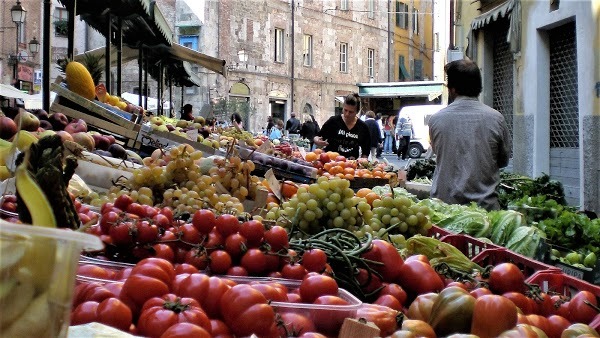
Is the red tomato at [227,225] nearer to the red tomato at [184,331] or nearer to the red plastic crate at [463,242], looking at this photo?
the red tomato at [184,331]

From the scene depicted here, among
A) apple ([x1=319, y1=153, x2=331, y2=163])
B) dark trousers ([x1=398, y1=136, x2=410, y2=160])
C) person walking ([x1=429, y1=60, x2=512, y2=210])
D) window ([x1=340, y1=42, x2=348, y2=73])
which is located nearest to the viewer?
person walking ([x1=429, y1=60, x2=512, y2=210])

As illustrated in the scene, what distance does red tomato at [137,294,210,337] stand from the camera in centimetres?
177

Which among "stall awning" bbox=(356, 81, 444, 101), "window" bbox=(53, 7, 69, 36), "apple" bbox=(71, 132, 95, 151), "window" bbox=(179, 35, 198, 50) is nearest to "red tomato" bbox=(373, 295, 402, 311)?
"apple" bbox=(71, 132, 95, 151)

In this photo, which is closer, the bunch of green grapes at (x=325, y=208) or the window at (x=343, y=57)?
the bunch of green grapes at (x=325, y=208)

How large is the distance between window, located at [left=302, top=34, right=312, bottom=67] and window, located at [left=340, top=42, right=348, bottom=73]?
119 inches

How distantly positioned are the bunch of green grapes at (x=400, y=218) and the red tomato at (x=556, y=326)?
5.19 ft

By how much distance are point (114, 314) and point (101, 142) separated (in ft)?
16.7

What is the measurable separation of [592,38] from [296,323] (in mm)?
9123

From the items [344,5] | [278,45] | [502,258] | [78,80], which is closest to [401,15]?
[344,5]

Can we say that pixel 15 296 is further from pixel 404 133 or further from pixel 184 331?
pixel 404 133

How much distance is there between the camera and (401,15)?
5053 cm

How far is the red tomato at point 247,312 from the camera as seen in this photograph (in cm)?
191

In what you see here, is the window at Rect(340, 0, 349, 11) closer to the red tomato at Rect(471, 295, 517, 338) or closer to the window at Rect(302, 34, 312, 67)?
the window at Rect(302, 34, 312, 67)

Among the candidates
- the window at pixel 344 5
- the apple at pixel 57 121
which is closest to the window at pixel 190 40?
the window at pixel 344 5
